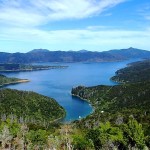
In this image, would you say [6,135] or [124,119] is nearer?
[6,135]

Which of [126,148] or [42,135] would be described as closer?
[126,148]

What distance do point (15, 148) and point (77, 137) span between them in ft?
70.4

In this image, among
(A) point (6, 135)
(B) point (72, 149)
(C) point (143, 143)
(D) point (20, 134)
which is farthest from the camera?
(D) point (20, 134)

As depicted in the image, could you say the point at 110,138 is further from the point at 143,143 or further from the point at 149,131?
the point at 149,131

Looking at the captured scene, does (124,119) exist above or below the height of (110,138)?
below

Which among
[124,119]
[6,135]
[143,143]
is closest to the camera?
[143,143]

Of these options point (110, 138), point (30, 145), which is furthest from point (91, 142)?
point (30, 145)

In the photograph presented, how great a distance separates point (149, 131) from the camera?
93938mm

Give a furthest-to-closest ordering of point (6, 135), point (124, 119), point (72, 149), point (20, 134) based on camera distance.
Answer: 1. point (124, 119)
2. point (20, 134)
3. point (6, 135)
4. point (72, 149)

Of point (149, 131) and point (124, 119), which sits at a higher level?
point (149, 131)

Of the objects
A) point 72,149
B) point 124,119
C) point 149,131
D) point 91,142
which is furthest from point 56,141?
point 124,119

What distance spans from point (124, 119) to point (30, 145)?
81.2m

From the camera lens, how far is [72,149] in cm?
8925

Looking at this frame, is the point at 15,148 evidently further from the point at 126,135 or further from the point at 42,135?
the point at 126,135
